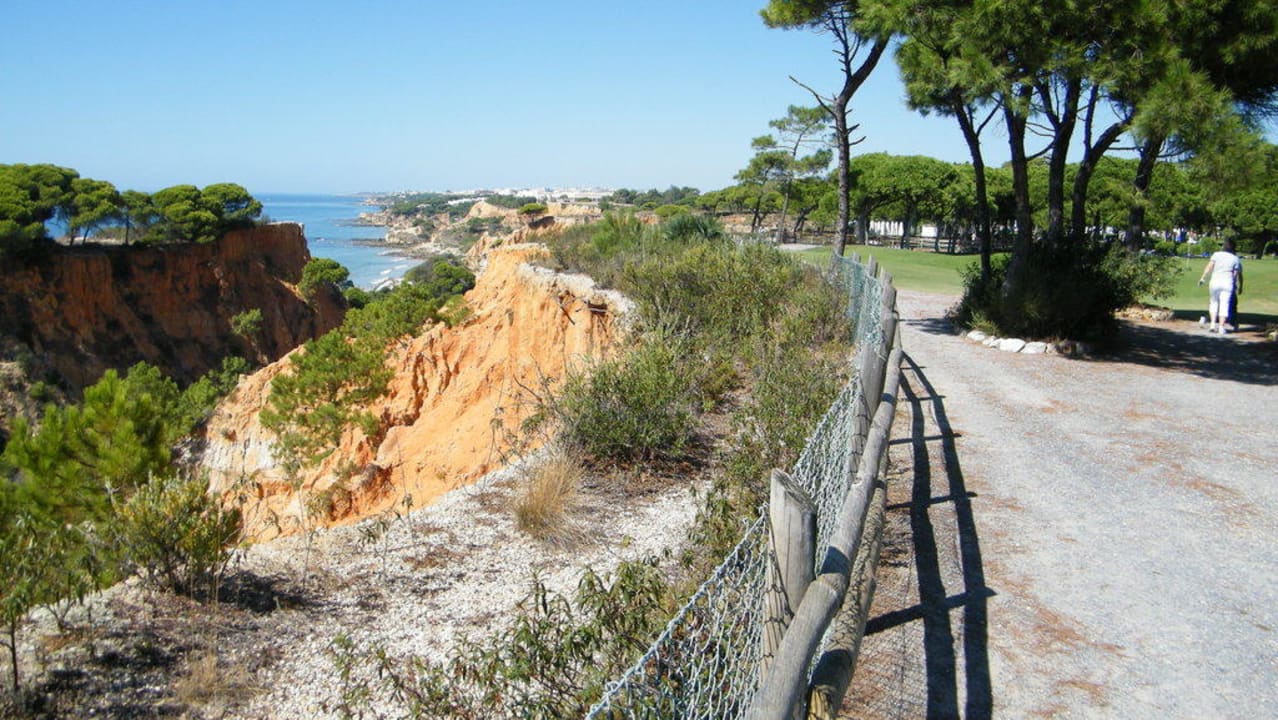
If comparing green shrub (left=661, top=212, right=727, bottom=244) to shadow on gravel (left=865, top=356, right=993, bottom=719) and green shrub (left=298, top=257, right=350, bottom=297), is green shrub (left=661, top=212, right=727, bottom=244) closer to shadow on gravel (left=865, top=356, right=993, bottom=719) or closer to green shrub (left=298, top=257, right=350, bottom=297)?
shadow on gravel (left=865, top=356, right=993, bottom=719)

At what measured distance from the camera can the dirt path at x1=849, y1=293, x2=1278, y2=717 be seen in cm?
383

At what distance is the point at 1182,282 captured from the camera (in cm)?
2139

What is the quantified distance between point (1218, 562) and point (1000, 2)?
7638 millimetres

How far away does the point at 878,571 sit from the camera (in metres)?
4.97

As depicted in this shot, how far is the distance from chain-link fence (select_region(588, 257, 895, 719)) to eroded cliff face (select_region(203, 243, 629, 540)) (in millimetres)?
6921

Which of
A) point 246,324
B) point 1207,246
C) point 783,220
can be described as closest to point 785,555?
point 783,220

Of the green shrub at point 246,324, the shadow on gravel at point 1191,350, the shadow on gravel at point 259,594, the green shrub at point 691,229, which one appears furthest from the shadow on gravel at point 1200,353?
the green shrub at point 246,324

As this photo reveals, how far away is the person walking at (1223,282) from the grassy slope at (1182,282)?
1891 mm

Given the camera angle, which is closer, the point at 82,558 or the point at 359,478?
the point at 82,558

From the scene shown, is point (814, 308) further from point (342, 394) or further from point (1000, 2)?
point (342, 394)

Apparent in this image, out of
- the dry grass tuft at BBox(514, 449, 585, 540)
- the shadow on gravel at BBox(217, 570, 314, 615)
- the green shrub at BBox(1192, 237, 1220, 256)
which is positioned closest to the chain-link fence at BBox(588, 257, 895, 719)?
the dry grass tuft at BBox(514, 449, 585, 540)

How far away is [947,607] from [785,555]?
2.45 m

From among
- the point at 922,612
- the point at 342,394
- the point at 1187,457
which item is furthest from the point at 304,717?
the point at 342,394

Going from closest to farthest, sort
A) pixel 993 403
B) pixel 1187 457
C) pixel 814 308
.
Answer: pixel 1187 457, pixel 993 403, pixel 814 308
